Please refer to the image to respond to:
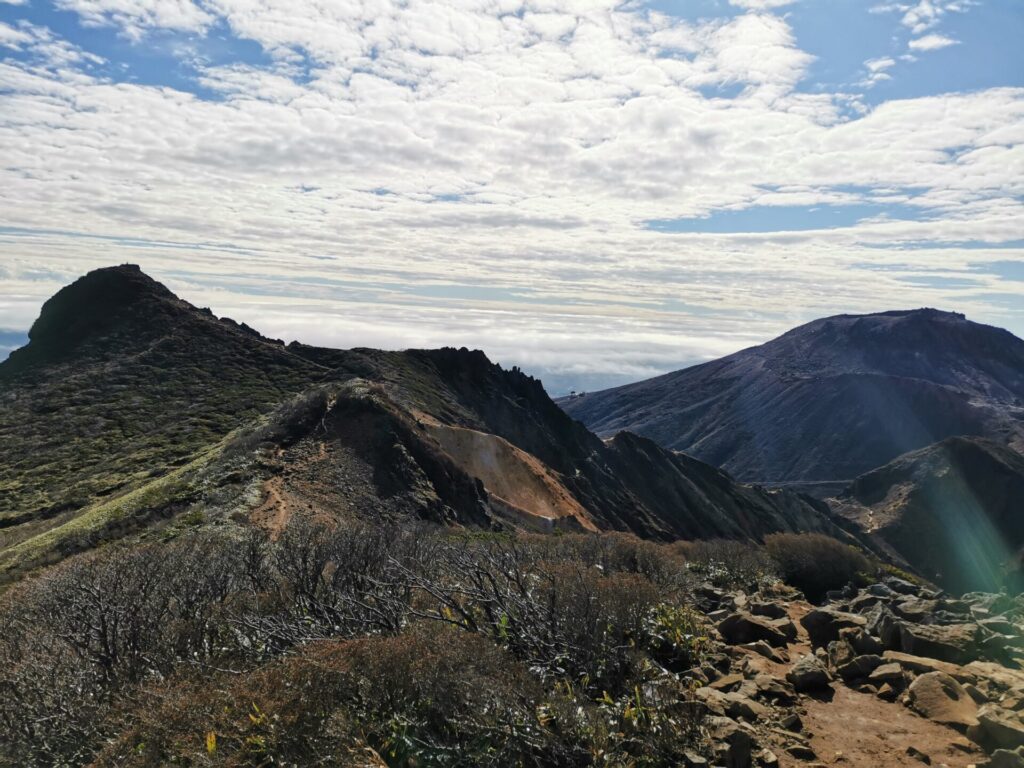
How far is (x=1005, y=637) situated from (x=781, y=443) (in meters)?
187

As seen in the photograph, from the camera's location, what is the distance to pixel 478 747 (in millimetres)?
7902

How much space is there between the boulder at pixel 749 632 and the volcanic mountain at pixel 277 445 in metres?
A: 24.1

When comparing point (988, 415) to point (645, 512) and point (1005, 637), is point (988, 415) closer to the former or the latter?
point (645, 512)

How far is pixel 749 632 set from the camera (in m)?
12.1

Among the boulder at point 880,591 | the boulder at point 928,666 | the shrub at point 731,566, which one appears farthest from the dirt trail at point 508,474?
the boulder at point 928,666

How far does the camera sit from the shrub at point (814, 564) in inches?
823

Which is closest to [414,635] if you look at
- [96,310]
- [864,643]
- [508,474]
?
[864,643]

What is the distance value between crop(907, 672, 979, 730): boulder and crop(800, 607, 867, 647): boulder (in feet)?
8.40

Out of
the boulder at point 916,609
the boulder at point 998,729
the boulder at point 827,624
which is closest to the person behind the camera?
the boulder at point 998,729

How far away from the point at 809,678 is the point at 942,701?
1656 millimetres

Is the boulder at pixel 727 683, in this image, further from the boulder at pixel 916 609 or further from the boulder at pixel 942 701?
the boulder at pixel 916 609

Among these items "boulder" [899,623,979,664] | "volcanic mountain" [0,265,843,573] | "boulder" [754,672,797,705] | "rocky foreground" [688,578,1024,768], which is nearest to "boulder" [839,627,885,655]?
"rocky foreground" [688,578,1024,768]

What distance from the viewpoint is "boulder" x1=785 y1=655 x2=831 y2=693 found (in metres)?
9.97

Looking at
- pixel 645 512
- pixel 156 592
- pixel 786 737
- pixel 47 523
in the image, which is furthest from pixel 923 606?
pixel 645 512
